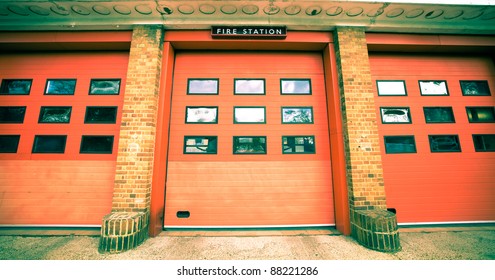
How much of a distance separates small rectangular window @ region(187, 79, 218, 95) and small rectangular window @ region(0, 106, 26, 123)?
4088 mm

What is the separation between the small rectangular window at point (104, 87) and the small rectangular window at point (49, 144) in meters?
1.30

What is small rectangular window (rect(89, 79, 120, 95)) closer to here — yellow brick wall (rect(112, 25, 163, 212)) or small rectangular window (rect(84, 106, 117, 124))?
small rectangular window (rect(84, 106, 117, 124))

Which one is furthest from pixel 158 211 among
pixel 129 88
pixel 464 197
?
pixel 464 197

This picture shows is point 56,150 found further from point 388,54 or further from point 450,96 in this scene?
point 450,96

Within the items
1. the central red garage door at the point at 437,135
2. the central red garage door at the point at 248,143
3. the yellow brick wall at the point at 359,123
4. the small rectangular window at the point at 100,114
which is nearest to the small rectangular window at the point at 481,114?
the central red garage door at the point at 437,135

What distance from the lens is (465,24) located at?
4125 millimetres

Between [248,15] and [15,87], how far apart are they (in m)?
6.15

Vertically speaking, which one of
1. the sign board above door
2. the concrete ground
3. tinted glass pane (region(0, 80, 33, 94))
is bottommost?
the concrete ground

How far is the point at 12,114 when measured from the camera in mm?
4258

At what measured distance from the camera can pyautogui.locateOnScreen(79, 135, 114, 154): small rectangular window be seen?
4.08 m

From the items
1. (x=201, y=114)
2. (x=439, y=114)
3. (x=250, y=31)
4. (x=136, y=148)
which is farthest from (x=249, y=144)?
(x=439, y=114)

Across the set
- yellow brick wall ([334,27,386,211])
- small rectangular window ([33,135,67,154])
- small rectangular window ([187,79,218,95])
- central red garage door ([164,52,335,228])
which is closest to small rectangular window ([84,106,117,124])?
small rectangular window ([33,135,67,154])

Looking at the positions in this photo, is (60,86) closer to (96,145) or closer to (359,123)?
(96,145)

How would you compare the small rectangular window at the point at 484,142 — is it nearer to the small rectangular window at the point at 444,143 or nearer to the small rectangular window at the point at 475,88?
the small rectangular window at the point at 444,143
